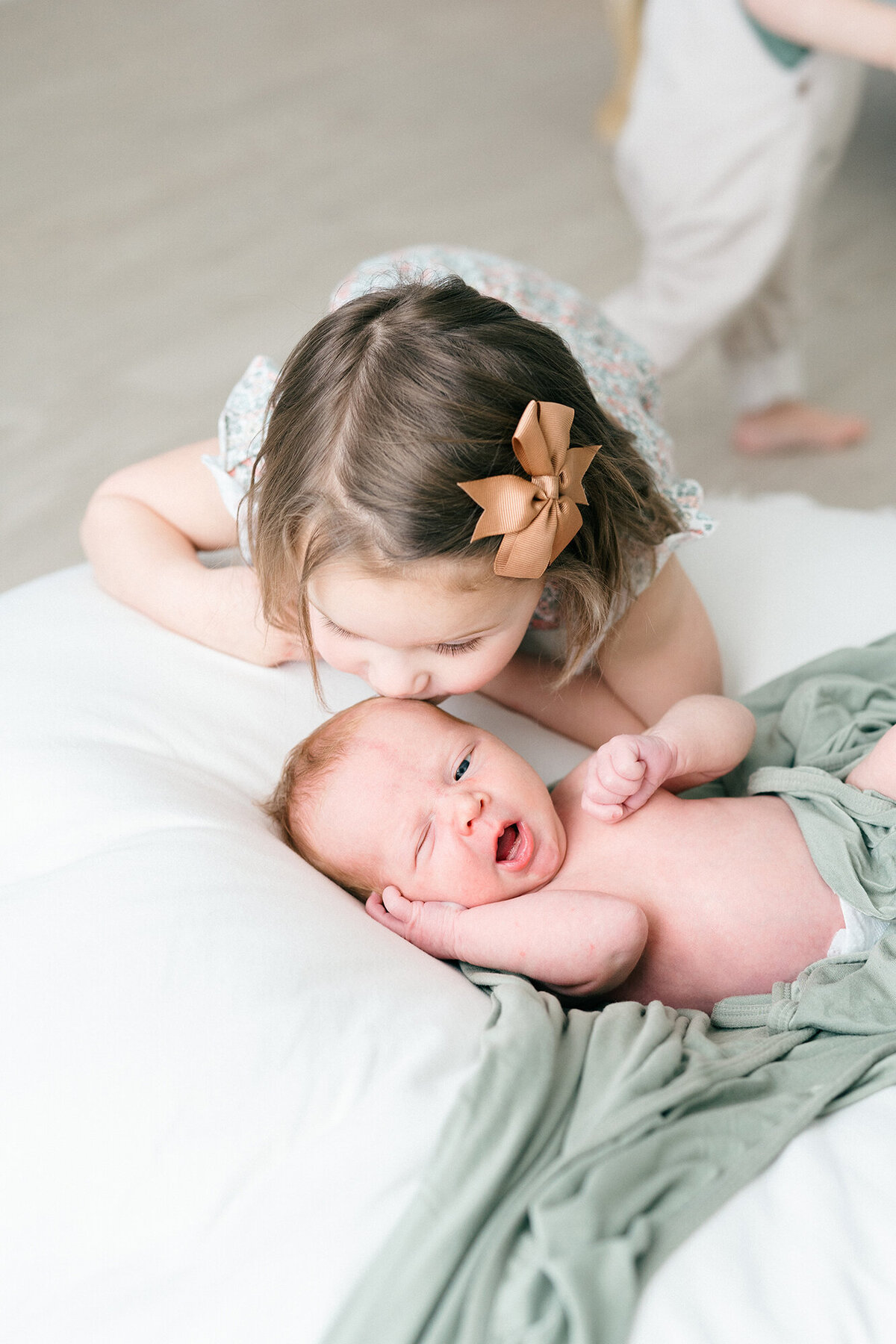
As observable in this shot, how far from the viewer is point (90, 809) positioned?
99cm

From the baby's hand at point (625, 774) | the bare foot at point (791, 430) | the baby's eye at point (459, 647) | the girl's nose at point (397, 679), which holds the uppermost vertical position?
the baby's eye at point (459, 647)

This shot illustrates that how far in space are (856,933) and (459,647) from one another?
45 cm

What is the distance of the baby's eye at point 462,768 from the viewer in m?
1.09

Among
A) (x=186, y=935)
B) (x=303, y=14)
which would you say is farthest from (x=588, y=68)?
(x=186, y=935)

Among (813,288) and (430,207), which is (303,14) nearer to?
(430,207)

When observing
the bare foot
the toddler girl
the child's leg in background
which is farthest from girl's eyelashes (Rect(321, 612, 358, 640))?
the bare foot

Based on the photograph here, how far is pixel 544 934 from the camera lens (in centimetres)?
101

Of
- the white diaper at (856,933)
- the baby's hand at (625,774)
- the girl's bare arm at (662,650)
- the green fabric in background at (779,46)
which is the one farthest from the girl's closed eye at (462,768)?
the green fabric in background at (779,46)

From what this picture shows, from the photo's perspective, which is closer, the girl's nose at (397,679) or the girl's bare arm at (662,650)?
the girl's nose at (397,679)

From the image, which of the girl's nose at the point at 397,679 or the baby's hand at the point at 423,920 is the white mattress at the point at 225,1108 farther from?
the girl's nose at the point at 397,679

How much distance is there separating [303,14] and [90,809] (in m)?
4.02

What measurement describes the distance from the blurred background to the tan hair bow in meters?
1.30

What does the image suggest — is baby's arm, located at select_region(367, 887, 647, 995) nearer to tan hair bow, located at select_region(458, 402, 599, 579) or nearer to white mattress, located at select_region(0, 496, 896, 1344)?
white mattress, located at select_region(0, 496, 896, 1344)

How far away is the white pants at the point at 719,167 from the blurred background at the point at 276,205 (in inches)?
13.5
